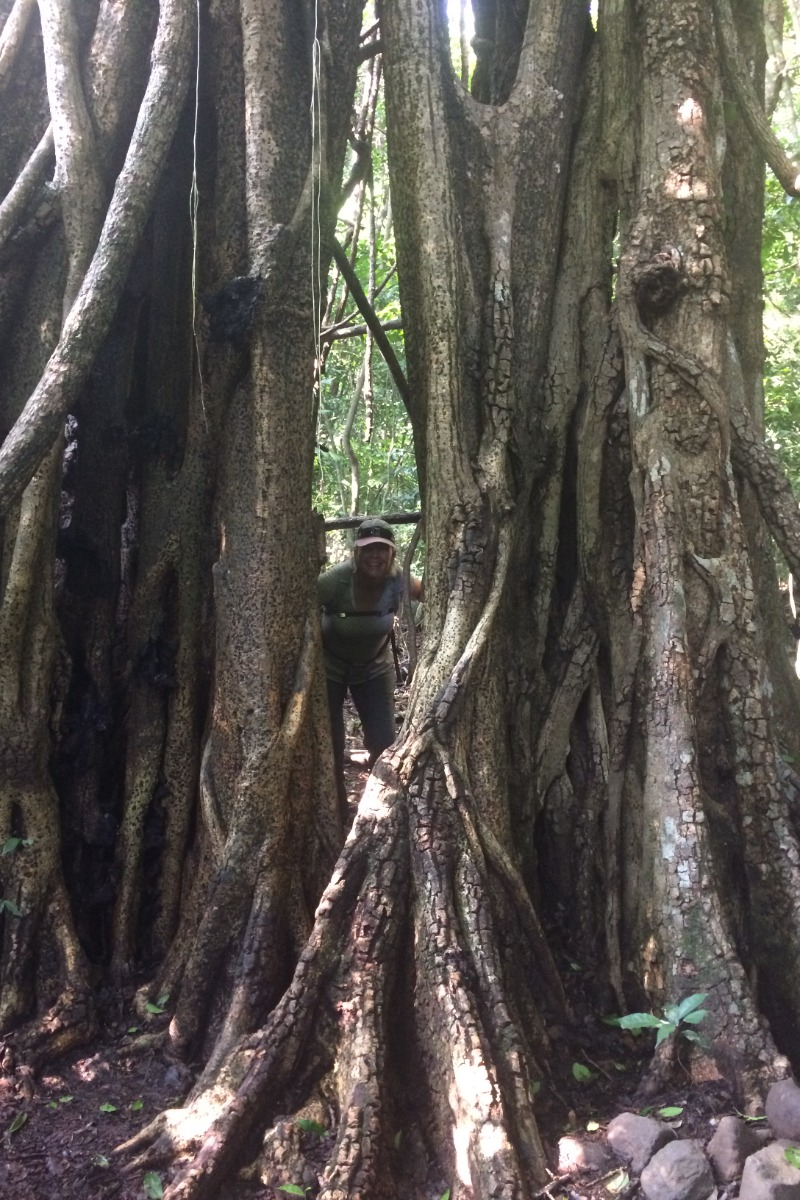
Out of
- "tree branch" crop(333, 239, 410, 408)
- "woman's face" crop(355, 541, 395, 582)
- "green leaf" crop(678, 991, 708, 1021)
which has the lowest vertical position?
"green leaf" crop(678, 991, 708, 1021)

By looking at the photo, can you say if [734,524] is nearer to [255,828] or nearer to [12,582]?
[255,828]

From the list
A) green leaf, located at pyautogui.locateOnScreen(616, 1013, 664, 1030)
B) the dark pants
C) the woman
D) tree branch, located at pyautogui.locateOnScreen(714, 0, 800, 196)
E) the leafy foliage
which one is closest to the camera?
green leaf, located at pyautogui.locateOnScreen(616, 1013, 664, 1030)

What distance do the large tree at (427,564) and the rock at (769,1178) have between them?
0.43 metres

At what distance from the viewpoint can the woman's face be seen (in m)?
4.90

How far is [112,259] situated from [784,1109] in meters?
3.64

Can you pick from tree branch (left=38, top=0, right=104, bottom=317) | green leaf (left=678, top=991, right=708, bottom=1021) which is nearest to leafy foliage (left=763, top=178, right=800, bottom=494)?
tree branch (left=38, top=0, right=104, bottom=317)

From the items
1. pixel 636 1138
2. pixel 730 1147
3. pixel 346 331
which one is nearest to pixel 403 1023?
pixel 636 1138

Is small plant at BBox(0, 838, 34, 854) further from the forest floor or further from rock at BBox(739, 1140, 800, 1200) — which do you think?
rock at BBox(739, 1140, 800, 1200)

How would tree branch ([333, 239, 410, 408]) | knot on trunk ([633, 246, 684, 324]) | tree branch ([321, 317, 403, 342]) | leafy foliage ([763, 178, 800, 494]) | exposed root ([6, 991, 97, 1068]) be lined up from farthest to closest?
leafy foliage ([763, 178, 800, 494]) → tree branch ([321, 317, 403, 342]) → tree branch ([333, 239, 410, 408]) → knot on trunk ([633, 246, 684, 324]) → exposed root ([6, 991, 97, 1068])

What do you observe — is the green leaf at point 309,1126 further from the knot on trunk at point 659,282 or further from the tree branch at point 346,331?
the tree branch at point 346,331

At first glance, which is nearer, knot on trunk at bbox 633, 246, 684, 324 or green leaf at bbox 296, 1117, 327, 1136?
green leaf at bbox 296, 1117, 327, 1136

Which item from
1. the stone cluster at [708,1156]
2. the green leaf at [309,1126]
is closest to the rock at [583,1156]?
the stone cluster at [708,1156]

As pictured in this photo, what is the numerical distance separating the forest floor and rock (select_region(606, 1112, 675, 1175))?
54 mm

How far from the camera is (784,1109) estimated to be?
2.82 m
